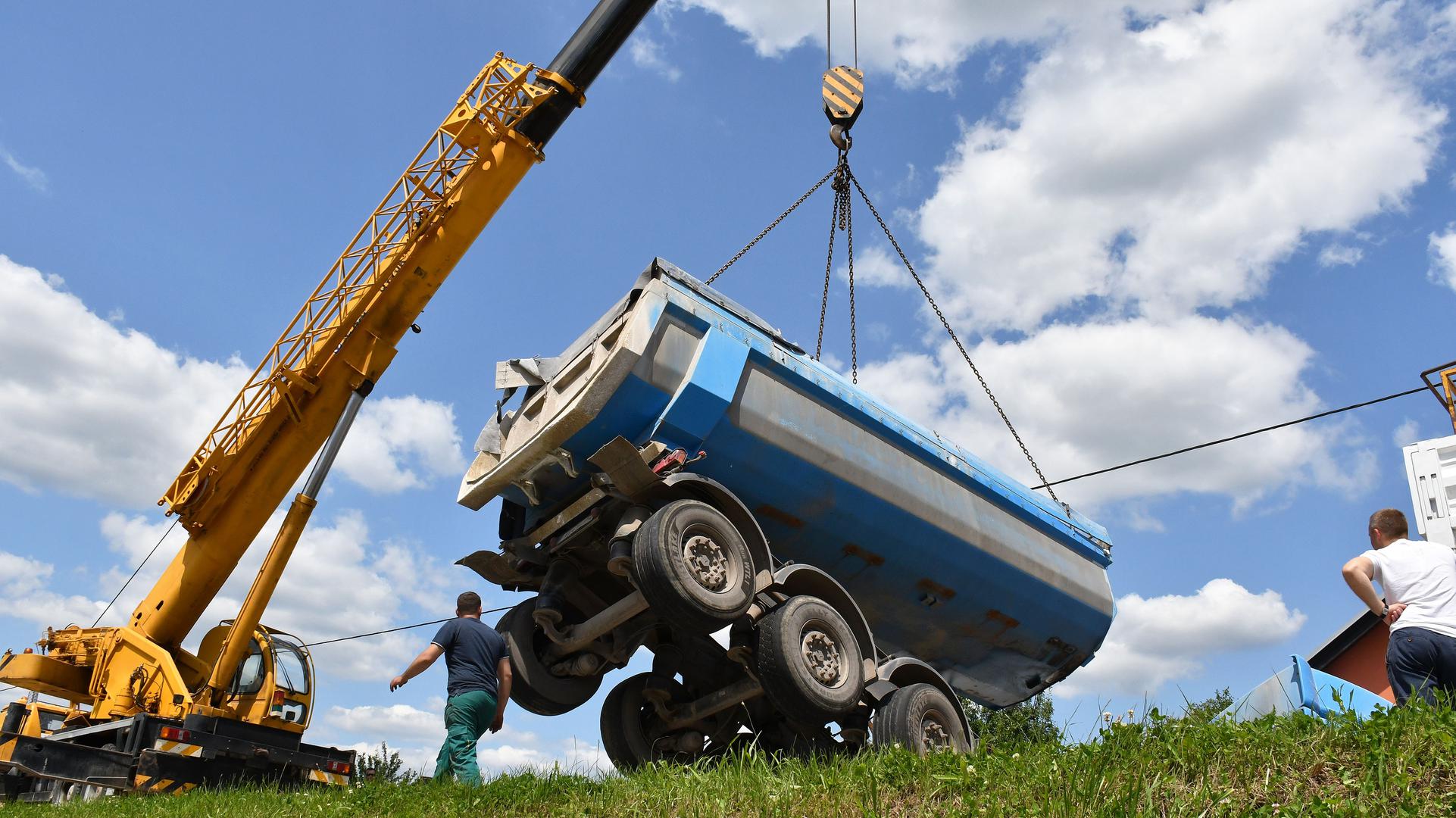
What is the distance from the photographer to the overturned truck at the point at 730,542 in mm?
7637

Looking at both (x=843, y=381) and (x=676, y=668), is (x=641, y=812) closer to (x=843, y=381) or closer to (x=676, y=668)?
(x=676, y=668)

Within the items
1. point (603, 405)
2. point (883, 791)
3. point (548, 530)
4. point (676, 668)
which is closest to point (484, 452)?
point (548, 530)

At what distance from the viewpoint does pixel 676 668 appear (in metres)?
8.98

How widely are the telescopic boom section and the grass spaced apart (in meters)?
7.64

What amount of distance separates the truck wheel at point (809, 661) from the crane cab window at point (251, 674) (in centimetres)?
661

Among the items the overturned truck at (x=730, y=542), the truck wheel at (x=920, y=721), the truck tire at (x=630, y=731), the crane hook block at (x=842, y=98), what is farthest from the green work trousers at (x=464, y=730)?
the crane hook block at (x=842, y=98)

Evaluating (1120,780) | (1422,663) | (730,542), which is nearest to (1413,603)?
(1422,663)

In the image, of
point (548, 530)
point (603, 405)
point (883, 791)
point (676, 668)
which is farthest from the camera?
point (676, 668)

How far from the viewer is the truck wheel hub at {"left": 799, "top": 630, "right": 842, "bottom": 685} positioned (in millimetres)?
7695

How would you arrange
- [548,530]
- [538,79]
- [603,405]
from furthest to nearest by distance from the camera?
[538,79] → [548,530] → [603,405]

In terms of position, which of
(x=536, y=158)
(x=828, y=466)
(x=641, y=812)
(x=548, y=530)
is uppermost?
(x=536, y=158)

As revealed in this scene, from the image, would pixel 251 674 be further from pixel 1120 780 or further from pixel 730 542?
pixel 1120 780

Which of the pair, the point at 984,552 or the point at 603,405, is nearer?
the point at 603,405

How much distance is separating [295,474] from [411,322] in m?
2.20
